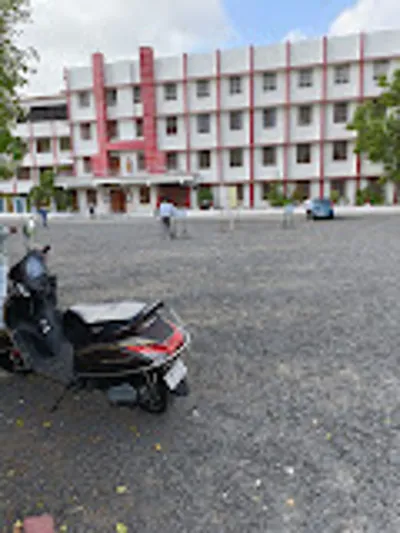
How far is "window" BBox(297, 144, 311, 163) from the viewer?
39.1 metres

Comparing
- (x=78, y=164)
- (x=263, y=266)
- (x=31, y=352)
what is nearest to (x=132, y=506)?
(x=31, y=352)

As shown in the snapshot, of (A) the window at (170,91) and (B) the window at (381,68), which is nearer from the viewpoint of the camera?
(B) the window at (381,68)

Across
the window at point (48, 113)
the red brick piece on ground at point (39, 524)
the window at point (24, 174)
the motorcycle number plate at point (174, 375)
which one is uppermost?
the window at point (48, 113)

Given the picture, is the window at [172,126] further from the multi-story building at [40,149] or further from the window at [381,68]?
the window at [381,68]

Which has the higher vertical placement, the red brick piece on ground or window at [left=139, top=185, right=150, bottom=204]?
window at [left=139, top=185, right=150, bottom=204]

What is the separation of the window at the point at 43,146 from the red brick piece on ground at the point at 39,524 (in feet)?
161

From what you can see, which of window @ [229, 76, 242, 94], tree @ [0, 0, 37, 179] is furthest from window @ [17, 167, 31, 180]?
tree @ [0, 0, 37, 179]

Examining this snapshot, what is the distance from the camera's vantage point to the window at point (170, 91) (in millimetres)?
40438

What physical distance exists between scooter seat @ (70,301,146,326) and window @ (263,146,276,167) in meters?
37.9

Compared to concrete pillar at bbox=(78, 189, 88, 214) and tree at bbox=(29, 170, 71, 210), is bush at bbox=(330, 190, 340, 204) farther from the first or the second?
tree at bbox=(29, 170, 71, 210)

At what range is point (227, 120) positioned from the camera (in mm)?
40125

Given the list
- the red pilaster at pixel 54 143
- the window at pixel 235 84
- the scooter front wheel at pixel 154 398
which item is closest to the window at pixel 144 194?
the red pilaster at pixel 54 143

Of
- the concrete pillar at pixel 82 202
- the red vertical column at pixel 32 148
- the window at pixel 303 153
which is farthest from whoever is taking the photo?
the red vertical column at pixel 32 148

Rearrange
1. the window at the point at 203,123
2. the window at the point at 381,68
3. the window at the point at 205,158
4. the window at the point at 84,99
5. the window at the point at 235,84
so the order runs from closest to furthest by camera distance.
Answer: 1. the window at the point at 381,68
2. the window at the point at 235,84
3. the window at the point at 203,123
4. the window at the point at 205,158
5. the window at the point at 84,99
